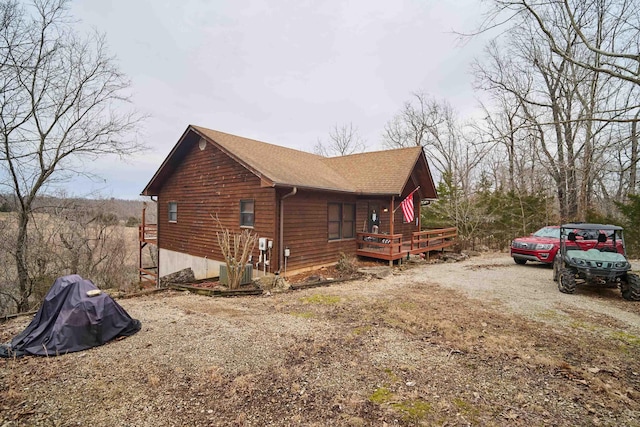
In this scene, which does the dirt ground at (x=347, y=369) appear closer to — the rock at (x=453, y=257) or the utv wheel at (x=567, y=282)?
the utv wheel at (x=567, y=282)

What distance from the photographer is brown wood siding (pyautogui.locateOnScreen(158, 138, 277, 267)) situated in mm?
10052

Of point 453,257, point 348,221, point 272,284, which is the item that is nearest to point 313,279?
point 272,284

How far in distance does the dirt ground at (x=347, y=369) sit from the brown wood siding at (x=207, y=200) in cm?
414

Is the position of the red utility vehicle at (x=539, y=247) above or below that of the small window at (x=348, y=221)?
below

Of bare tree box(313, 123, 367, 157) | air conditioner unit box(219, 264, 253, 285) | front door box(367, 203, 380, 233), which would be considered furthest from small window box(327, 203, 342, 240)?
bare tree box(313, 123, 367, 157)

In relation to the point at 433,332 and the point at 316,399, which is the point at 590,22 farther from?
the point at 316,399

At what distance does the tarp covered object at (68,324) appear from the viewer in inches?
164

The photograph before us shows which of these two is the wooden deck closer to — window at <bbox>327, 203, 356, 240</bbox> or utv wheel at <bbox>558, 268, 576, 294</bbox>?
window at <bbox>327, 203, 356, 240</bbox>

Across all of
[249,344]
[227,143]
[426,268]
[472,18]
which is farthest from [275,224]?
[472,18]

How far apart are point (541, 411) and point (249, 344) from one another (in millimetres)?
3556

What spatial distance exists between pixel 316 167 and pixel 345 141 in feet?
71.9

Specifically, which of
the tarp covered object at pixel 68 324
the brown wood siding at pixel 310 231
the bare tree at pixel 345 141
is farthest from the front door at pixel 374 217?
the bare tree at pixel 345 141

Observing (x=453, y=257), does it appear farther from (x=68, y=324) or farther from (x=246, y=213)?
(x=68, y=324)

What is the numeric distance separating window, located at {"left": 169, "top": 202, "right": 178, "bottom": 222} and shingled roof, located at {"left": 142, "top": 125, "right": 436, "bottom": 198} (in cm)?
132
